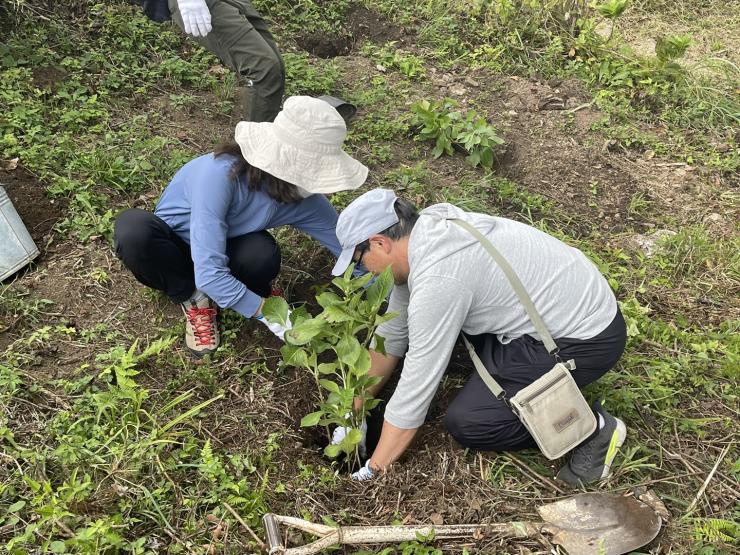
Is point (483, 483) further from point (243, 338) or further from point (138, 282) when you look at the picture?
point (138, 282)

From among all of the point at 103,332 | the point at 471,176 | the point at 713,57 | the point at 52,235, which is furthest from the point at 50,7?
the point at 713,57

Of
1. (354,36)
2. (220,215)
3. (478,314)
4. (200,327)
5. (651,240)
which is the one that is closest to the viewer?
(478,314)

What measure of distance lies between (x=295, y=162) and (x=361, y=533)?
1.36 m

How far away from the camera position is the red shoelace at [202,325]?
274 centimetres

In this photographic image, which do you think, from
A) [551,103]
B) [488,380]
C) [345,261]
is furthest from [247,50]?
[551,103]

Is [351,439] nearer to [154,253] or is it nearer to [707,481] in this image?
[154,253]

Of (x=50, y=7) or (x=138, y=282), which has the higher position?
(x=50, y=7)

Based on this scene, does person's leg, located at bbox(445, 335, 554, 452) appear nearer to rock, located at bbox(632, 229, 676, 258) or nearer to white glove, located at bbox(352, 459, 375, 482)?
white glove, located at bbox(352, 459, 375, 482)

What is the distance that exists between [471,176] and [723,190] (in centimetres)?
171

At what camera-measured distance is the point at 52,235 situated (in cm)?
313

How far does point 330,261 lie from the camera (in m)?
3.32

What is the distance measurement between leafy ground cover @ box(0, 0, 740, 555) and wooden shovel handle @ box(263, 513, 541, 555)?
5cm

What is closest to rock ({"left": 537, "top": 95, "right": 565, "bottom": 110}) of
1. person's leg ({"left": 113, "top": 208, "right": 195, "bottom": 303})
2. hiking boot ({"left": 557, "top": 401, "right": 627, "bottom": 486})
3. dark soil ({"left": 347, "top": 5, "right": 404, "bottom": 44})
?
dark soil ({"left": 347, "top": 5, "right": 404, "bottom": 44})

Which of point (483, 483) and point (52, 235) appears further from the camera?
point (52, 235)
